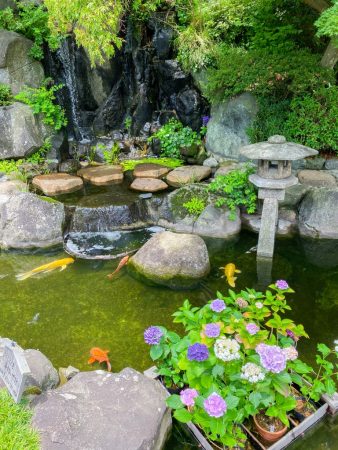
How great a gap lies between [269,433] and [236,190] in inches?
192

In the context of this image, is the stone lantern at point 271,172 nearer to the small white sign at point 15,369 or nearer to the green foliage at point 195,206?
the green foliage at point 195,206

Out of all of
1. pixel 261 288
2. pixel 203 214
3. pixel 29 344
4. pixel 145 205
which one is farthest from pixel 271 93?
pixel 29 344

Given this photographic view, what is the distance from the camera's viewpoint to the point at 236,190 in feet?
24.6

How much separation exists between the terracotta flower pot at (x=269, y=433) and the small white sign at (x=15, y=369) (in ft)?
6.35

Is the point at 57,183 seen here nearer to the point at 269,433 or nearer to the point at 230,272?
the point at 230,272

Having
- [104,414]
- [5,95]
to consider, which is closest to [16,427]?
[104,414]

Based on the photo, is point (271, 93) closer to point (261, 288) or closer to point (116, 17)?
point (116, 17)

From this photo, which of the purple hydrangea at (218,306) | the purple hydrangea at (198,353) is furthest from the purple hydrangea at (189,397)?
the purple hydrangea at (218,306)

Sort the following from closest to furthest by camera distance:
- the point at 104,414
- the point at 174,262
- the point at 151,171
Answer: the point at 104,414, the point at 174,262, the point at 151,171

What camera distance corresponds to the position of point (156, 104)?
11344 millimetres

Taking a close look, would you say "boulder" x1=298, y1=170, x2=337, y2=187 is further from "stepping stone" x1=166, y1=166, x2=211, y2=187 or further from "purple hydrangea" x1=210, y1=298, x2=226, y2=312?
"purple hydrangea" x1=210, y1=298, x2=226, y2=312

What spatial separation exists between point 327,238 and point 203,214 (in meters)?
2.34

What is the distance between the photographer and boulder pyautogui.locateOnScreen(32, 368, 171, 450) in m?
3.05

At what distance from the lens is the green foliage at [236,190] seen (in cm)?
736
